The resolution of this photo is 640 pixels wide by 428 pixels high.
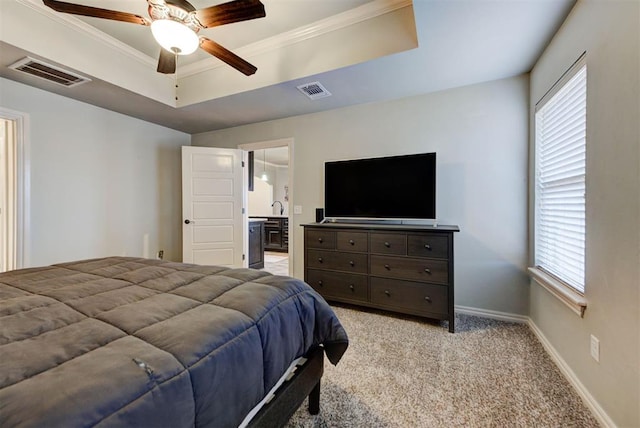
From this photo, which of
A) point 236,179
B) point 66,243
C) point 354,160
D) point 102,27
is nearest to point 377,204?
point 354,160

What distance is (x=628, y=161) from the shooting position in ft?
4.11

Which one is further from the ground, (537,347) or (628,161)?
(628,161)

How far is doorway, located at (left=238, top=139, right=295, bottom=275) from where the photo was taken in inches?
260

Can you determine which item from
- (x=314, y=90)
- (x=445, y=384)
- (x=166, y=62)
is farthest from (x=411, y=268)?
(x=166, y=62)

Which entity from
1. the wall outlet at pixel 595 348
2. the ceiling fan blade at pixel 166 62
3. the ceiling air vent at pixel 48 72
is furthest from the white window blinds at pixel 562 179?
the ceiling air vent at pixel 48 72

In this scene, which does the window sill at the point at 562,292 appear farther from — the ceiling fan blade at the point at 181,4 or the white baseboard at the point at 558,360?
the ceiling fan blade at the point at 181,4

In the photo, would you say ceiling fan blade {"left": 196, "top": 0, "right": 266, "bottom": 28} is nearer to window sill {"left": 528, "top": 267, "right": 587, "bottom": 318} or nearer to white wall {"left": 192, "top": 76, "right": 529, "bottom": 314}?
white wall {"left": 192, "top": 76, "right": 529, "bottom": 314}

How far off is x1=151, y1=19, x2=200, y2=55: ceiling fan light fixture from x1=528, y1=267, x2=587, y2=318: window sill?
2.87 meters

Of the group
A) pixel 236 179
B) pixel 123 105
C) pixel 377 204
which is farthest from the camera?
pixel 236 179

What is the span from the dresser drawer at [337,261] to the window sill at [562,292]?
1.44 metres

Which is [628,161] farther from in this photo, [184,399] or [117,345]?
[117,345]

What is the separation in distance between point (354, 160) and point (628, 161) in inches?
88.4

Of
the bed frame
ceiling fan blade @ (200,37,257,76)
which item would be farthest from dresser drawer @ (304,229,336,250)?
ceiling fan blade @ (200,37,257,76)

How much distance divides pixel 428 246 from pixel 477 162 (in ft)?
3.45
